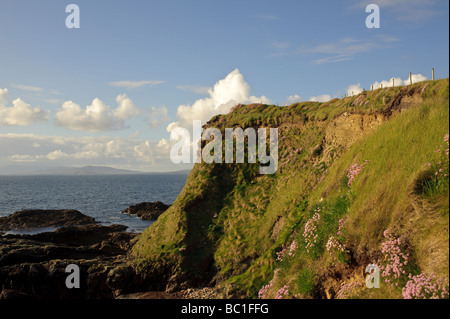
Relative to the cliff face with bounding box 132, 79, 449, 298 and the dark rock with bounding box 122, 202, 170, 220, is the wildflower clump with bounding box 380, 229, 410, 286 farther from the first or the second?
the dark rock with bounding box 122, 202, 170, 220

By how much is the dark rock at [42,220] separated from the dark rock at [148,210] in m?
9.26

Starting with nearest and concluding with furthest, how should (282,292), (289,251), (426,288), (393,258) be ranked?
(426,288)
(393,258)
(282,292)
(289,251)

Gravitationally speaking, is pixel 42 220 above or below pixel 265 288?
below

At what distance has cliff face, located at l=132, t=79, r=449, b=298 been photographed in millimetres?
10937

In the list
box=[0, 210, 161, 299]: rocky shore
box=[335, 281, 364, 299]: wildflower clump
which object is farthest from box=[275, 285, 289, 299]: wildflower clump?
box=[0, 210, 161, 299]: rocky shore

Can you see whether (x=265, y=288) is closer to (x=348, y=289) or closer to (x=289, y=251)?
(x=289, y=251)

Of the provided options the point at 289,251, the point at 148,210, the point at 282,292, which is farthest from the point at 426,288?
the point at 148,210

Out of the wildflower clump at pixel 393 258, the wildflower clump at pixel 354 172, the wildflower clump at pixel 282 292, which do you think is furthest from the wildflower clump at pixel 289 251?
the wildflower clump at pixel 393 258

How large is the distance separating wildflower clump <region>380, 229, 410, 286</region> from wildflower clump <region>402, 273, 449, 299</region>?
0.48 m

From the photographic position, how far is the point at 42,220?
55906mm

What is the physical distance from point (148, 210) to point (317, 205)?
174 ft

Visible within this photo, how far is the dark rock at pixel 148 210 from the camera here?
60872 mm

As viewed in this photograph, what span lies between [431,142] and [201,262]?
14259mm

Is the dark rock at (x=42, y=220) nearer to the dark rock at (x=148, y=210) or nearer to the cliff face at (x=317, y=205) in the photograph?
the dark rock at (x=148, y=210)
